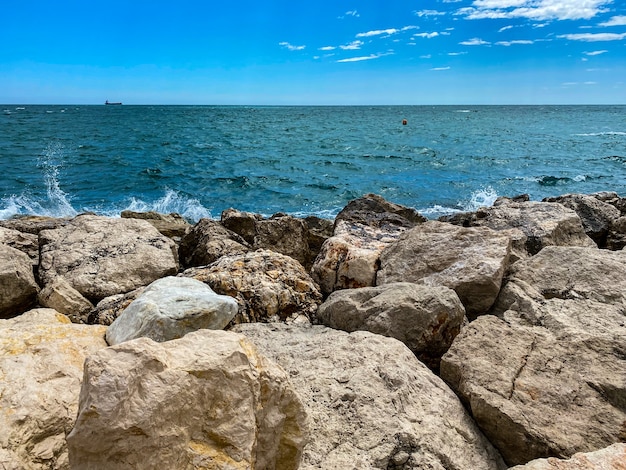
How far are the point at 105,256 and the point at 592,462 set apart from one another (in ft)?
16.1

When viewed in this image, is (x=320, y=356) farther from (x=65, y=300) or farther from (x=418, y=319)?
(x=65, y=300)

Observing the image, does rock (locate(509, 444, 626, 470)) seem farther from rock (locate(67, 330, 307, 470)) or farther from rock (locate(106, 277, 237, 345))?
rock (locate(106, 277, 237, 345))

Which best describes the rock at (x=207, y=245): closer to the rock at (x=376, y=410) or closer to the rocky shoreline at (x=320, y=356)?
the rocky shoreline at (x=320, y=356)

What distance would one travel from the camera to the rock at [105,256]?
5199 millimetres

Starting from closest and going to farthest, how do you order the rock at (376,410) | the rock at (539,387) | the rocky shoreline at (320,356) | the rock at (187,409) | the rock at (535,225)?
the rock at (187,409) < the rocky shoreline at (320,356) < the rock at (376,410) < the rock at (539,387) < the rock at (535,225)

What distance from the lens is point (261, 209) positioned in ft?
57.8

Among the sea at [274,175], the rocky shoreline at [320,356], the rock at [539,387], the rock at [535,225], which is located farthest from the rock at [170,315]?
the sea at [274,175]

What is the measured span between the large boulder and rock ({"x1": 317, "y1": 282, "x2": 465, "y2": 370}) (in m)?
1.23

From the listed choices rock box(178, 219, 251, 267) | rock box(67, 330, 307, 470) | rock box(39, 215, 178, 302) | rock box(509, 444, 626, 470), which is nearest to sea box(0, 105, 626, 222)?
rock box(178, 219, 251, 267)

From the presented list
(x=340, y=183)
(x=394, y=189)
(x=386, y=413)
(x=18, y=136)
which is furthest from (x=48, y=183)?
(x=18, y=136)

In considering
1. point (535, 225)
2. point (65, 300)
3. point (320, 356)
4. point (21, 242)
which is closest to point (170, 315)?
point (320, 356)

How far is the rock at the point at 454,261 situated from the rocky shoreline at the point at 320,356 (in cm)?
2

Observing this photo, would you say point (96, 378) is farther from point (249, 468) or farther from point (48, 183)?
point (48, 183)

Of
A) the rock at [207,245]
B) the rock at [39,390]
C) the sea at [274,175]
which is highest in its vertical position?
the rock at [39,390]
